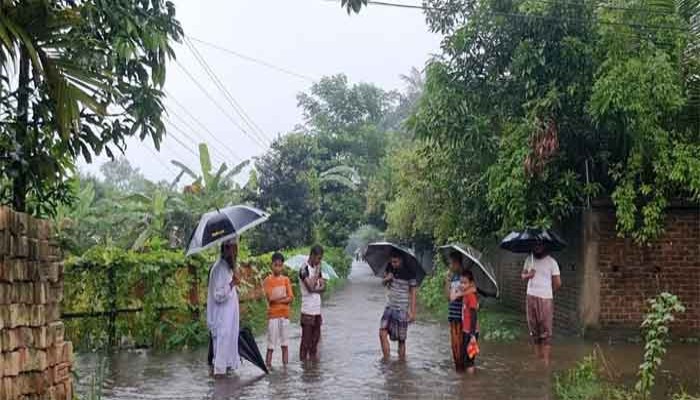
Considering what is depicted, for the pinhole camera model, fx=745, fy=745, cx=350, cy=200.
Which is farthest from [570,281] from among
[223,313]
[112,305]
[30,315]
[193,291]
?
[30,315]

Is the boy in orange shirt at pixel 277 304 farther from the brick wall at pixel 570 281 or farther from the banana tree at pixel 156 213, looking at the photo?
the banana tree at pixel 156 213

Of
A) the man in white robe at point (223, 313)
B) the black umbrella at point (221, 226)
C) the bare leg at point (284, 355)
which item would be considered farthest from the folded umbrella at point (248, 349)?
the black umbrella at point (221, 226)

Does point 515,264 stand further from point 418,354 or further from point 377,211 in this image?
point 377,211

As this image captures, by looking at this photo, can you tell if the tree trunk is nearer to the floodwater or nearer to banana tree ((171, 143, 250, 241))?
the floodwater

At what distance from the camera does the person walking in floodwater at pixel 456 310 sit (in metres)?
9.59

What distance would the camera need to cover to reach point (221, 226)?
9.09m

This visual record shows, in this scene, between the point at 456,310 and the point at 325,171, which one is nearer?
the point at 456,310

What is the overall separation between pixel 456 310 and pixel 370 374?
1.39 meters

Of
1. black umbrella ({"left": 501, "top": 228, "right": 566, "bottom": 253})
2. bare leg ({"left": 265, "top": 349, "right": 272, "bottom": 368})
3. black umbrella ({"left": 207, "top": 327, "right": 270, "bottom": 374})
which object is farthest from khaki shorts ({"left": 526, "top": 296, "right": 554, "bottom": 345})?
black umbrella ({"left": 207, "top": 327, "right": 270, "bottom": 374})

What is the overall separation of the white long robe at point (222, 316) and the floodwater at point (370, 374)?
279 millimetres

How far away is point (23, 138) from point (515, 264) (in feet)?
41.9

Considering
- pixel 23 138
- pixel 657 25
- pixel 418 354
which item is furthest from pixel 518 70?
pixel 23 138

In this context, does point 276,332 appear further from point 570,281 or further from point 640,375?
point 570,281

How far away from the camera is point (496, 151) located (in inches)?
512
